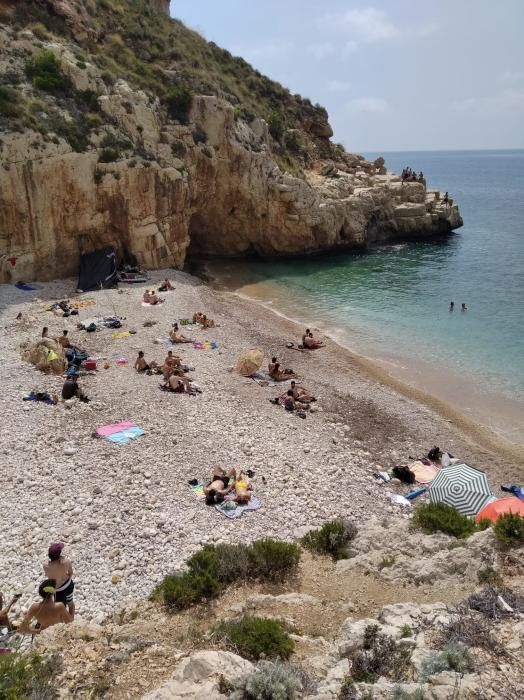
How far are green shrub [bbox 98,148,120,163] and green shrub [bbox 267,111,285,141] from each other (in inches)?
738

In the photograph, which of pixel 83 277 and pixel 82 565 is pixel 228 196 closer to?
pixel 83 277

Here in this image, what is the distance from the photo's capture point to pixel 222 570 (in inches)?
333

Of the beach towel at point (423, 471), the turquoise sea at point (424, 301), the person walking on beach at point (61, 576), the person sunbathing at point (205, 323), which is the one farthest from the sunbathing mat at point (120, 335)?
the person walking on beach at point (61, 576)

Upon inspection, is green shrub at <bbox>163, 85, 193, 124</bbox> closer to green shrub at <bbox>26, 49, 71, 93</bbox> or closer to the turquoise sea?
green shrub at <bbox>26, 49, 71, 93</bbox>

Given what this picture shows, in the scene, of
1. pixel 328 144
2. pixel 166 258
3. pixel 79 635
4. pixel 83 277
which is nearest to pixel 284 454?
pixel 79 635

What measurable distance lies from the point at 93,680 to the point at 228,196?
34.2 metres

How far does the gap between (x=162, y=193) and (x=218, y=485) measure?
22764 millimetres

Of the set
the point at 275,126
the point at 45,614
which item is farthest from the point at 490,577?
the point at 275,126

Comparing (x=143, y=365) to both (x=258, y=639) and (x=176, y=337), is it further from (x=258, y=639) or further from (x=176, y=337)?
(x=258, y=639)

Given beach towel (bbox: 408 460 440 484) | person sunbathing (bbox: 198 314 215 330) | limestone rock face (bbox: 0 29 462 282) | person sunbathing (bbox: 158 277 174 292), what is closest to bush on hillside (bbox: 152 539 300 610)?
beach towel (bbox: 408 460 440 484)

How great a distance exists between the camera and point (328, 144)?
2024 inches

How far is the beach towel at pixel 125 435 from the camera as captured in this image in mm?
13430

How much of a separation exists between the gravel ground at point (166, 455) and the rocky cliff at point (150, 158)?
7477 millimetres

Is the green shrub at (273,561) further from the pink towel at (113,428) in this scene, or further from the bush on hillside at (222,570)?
the pink towel at (113,428)
